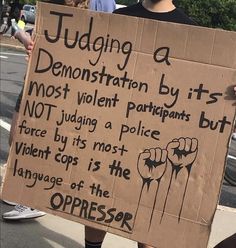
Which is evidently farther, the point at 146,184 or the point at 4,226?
the point at 4,226

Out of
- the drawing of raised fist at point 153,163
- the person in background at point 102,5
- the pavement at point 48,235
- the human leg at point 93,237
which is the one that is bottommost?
the pavement at point 48,235

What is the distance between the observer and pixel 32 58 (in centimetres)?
250

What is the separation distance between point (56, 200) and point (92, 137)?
0.33m

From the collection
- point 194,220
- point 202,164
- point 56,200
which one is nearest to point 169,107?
point 202,164

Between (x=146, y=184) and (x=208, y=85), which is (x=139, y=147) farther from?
(x=208, y=85)

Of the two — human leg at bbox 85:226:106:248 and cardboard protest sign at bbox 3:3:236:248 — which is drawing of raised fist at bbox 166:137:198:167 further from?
human leg at bbox 85:226:106:248

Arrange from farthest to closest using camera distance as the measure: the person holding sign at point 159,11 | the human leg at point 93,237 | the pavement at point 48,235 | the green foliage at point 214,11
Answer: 1. the green foliage at point 214,11
2. the pavement at point 48,235
3. the human leg at point 93,237
4. the person holding sign at point 159,11

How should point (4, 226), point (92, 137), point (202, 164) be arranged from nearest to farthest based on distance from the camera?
point (202, 164) → point (92, 137) → point (4, 226)

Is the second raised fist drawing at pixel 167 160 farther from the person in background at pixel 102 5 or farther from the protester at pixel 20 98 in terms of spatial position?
the person in background at pixel 102 5

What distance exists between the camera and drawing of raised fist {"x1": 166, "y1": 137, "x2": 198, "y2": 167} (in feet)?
7.45

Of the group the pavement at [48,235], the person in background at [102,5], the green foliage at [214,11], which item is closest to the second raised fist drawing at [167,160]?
the person in background at [102,5]

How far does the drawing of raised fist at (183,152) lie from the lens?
89.4 inches

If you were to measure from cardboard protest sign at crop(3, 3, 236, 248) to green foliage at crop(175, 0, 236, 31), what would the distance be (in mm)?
22529

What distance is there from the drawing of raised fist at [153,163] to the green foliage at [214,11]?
22.7m
